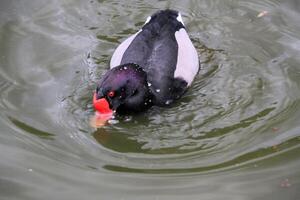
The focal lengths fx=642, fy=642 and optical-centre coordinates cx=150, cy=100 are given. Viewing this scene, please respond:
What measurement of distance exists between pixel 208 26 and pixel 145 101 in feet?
6.69

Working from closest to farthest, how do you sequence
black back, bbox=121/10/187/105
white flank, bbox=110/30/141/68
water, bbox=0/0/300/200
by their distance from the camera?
1. water, bbox=0/0/300/200
2. black back, bbox=121/10/187/105
3. white flank, bbox=110/30/141/68

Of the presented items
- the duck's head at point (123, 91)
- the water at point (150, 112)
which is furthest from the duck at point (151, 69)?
the water at point (150, 112)

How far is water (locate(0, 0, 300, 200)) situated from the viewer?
494cm

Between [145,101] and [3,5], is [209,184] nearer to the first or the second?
[145,101]

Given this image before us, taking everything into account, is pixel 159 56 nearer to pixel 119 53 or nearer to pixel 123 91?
pixel 119 53

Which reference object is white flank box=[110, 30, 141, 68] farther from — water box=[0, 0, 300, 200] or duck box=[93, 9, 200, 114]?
water box=[0, 0, 300, 200]

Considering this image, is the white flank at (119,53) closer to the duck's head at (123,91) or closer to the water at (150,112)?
the water at (150,112)

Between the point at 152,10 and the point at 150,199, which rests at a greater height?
the point at 152,10

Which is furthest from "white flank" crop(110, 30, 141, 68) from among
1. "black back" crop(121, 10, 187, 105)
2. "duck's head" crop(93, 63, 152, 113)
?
"duck's head" crop(93, 63, 152, 113)

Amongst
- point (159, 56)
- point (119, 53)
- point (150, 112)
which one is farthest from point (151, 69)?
point (119, 53)

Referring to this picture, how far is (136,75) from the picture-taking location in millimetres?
5852

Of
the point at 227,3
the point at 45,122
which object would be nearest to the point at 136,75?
the point at 45,122

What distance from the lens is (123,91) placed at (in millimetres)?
5742

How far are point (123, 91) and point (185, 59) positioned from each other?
1011mm
